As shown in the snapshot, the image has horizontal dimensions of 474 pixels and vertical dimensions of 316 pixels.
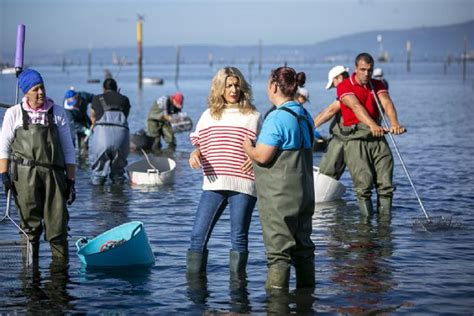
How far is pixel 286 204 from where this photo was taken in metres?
7.34

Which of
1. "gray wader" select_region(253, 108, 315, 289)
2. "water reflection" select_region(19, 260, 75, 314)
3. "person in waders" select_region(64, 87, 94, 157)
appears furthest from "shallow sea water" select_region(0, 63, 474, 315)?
"person in waders" select_region(64, 87, 94, 157)

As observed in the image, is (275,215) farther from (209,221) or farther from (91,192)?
(91,192)

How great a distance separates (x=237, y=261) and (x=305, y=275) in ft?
2.04

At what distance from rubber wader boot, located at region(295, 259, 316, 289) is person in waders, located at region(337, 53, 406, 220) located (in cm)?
313

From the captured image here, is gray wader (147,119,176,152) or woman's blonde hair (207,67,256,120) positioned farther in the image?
gray wader (147,119,176,152)

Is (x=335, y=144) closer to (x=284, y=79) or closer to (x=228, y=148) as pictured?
(x=228, y=148)

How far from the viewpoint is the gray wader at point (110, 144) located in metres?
13.7

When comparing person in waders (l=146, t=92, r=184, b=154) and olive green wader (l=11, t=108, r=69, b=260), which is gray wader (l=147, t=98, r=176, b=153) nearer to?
person in waders (l=146, t=92, r=184, b=154)

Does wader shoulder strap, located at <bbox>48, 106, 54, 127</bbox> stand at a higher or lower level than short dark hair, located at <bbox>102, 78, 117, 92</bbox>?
lower

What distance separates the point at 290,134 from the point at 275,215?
2.03 ft

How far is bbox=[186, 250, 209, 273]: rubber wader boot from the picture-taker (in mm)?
8309

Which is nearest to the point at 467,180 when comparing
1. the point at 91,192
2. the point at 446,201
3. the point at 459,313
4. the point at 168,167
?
the point at 446,201

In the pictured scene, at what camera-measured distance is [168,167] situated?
1585 cm

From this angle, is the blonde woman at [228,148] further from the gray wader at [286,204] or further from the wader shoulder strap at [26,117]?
the wader shoulder strap at [26,117]
